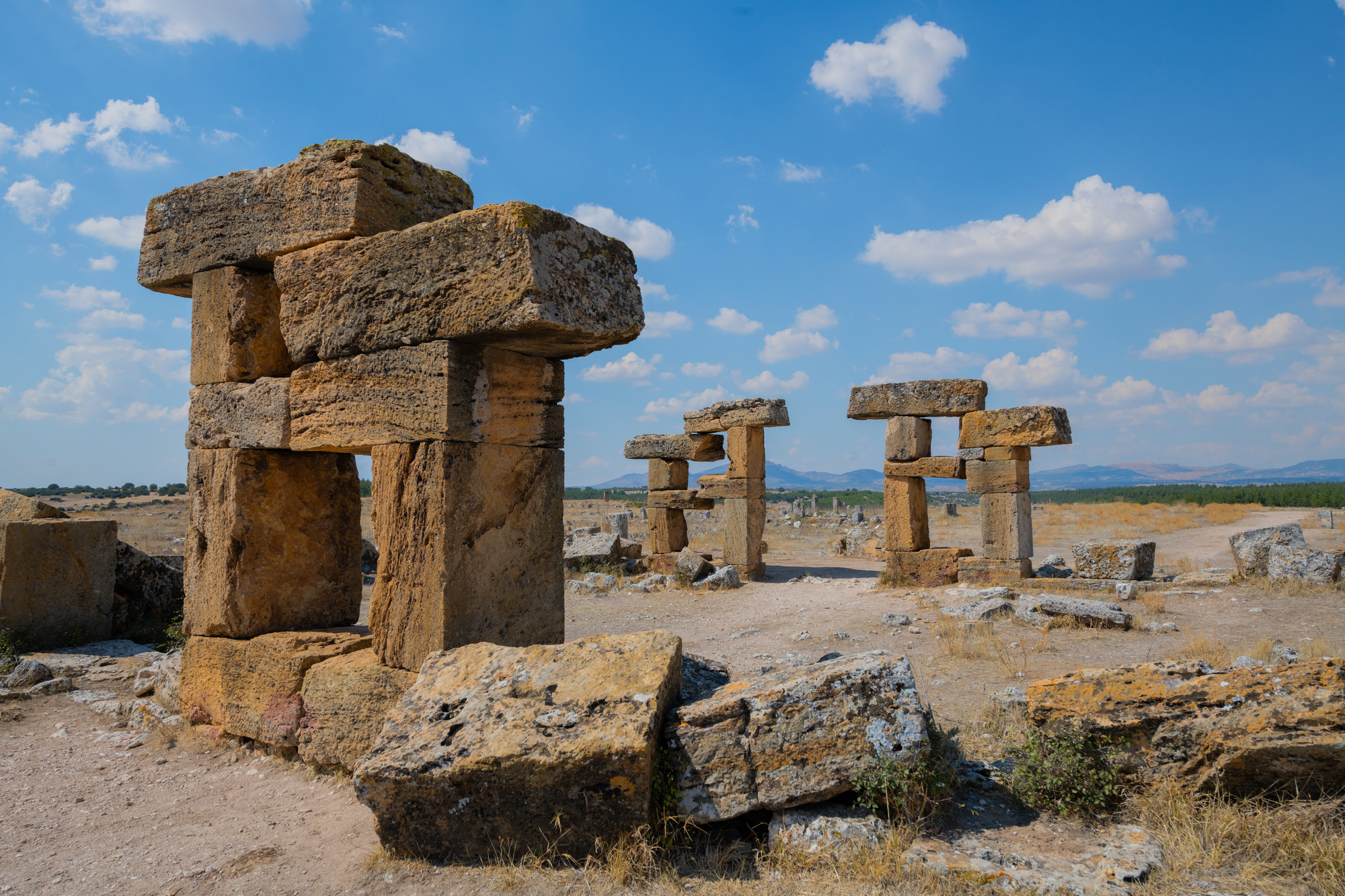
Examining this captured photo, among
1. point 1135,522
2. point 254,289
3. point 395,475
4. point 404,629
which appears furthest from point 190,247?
point 1135,522

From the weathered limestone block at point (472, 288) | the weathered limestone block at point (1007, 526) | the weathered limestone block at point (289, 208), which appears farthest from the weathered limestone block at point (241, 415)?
the weathered limestone block at point (1007, 526)

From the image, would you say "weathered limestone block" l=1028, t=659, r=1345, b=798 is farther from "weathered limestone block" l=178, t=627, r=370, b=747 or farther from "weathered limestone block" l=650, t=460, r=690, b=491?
"weathered limestone block" l=650, t=460, r=690, b=491

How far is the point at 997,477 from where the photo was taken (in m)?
12.5

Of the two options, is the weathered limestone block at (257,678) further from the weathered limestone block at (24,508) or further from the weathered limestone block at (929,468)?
the weathered limestone block at (929,468)

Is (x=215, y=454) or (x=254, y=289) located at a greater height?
(x=254, y=289)

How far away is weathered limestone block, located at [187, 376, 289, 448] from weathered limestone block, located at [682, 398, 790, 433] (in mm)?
10115

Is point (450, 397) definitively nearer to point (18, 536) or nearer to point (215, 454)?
point (215, 454)

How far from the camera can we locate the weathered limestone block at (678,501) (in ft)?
51.8

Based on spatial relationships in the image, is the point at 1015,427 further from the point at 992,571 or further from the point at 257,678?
the point at 257,678

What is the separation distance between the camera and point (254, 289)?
18.0ft

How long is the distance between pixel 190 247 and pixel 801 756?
5.52 m

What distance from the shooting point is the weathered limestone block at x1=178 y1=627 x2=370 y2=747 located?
4930mm

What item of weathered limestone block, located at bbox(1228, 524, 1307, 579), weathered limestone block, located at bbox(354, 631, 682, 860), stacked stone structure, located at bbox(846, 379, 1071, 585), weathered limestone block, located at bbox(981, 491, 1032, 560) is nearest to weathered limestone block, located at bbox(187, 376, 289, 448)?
weathered limestone block, located at bbox(354, 631, 682, 860)

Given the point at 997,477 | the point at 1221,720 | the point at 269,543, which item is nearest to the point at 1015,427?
the point at 997,477
